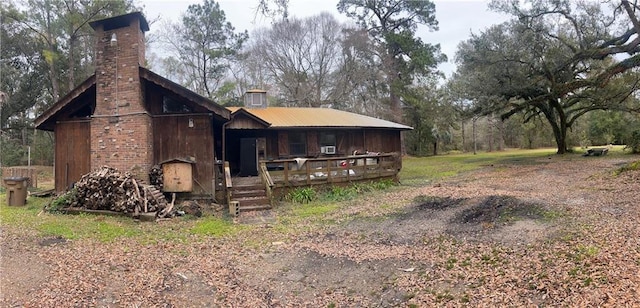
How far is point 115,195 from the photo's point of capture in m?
9.68

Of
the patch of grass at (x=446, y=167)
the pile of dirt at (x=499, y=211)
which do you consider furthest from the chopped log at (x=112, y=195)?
the patch of grass at (x=446, y=167)

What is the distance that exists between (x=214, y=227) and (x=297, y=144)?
354 inches

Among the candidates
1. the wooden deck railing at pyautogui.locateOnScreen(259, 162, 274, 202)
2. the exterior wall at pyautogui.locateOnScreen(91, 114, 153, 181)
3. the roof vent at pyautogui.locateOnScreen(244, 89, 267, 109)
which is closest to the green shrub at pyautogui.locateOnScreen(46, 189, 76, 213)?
the exterior wall at pyautogui.locateOnScreen(91, 114, 153, 181)

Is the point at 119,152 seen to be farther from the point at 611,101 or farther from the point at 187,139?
the point at 611,101

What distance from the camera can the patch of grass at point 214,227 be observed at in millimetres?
8266

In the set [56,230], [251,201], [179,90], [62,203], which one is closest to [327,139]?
[251,201]

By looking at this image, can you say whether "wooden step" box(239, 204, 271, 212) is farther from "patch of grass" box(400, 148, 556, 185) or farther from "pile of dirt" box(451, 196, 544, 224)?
"patch of grass" box(400, 148, 556, 185)

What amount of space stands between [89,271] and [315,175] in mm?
7998

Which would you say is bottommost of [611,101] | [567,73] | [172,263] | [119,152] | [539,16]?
[172,263]

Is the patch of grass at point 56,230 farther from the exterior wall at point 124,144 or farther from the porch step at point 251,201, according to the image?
the porch step at point 251,201

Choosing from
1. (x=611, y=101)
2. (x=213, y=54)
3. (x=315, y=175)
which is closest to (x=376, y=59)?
(x=213, y=54)

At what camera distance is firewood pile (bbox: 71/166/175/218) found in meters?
9.58

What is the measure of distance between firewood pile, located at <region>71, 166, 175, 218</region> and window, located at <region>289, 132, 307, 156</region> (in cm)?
791

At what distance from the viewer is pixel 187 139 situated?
1176 centimetres
